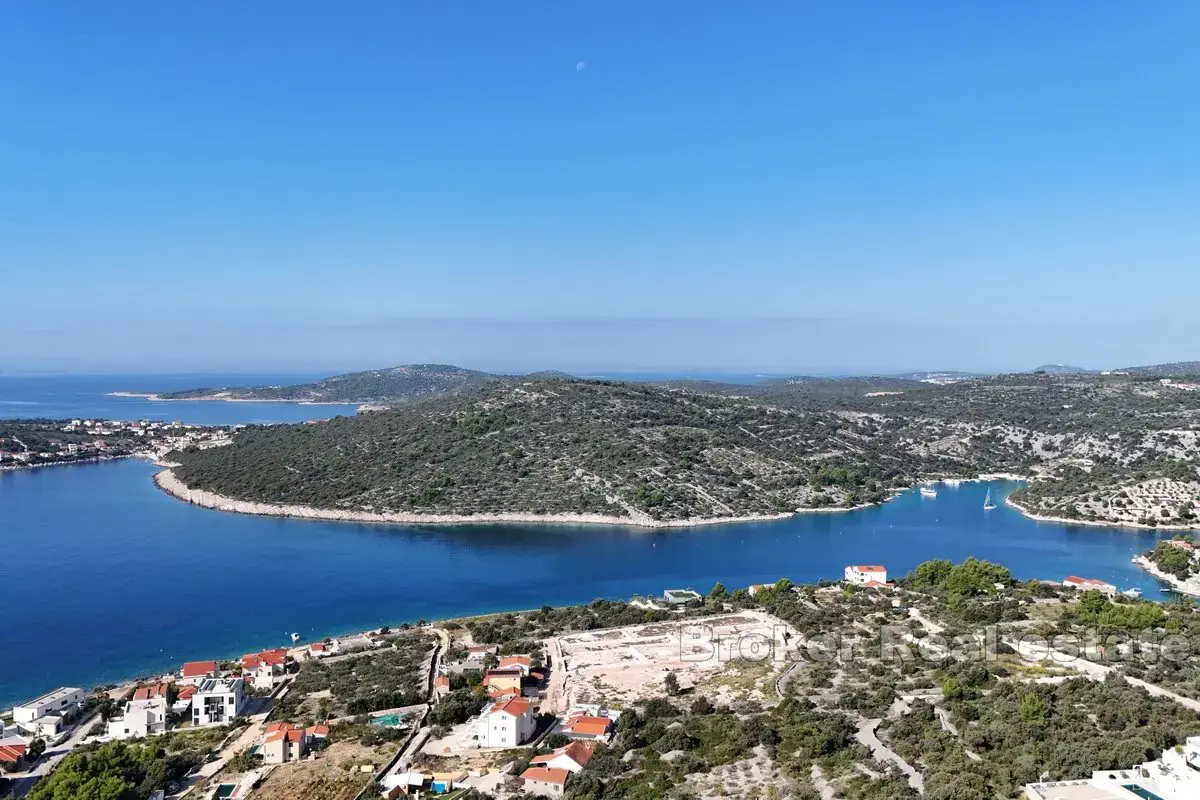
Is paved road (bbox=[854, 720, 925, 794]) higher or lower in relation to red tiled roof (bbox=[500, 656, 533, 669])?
higher

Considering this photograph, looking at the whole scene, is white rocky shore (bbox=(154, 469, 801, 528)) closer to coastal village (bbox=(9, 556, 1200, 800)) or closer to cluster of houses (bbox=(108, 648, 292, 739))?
coastal village (bbox=(9, 556, 1200, 800))

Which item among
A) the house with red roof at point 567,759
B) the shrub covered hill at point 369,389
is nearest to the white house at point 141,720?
the house with red roof at point 567,759

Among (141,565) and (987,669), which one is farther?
(141,565)

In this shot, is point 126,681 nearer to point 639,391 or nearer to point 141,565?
point 141,565

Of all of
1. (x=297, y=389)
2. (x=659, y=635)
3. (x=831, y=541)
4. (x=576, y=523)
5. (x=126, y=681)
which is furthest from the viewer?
(x=297, y=389)

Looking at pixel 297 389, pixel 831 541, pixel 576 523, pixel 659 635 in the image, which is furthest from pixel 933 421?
pixel 297 389

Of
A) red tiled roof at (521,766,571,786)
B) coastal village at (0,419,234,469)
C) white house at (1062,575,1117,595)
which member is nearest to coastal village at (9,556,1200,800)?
red tiled roof at (521,766,571,786)

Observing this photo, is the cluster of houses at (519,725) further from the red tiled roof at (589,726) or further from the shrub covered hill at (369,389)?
the shrub covered hill at (369,389)
